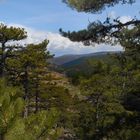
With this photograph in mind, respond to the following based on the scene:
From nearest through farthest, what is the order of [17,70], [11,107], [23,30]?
1. [11,107]
2. [23,30]
3. [17,70]

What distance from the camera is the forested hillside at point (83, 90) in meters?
8.33

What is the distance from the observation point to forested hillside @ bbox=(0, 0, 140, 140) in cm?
833

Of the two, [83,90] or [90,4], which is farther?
[83,90]

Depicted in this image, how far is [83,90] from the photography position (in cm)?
4031

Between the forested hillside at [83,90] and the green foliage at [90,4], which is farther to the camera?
the green foliage at [90,4]

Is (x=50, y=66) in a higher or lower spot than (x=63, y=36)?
lower

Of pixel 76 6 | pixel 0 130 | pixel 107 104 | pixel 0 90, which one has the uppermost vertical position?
pixel 76 6

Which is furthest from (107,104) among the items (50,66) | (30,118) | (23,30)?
(30,118)

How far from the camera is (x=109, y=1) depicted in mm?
14953

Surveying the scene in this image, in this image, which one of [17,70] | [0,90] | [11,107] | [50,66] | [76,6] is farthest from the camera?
[50,66]

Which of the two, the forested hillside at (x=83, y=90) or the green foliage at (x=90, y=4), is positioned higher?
the green foliage at (x=90, y=4)

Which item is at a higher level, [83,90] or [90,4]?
[90,4]

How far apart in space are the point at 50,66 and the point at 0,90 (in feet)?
143

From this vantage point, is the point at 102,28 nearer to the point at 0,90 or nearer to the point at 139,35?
the point at 139,35
